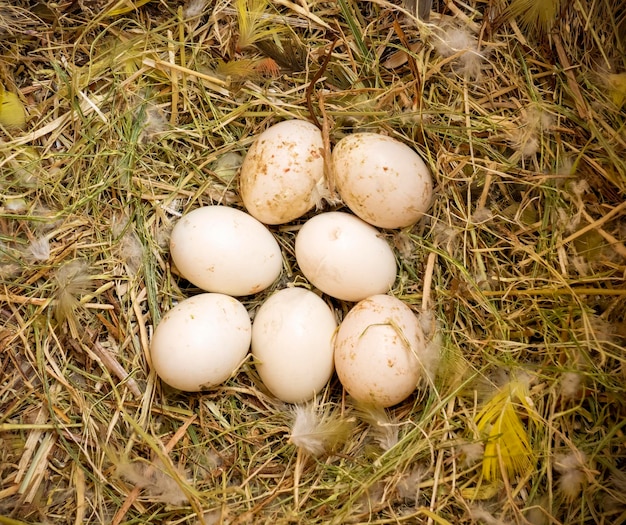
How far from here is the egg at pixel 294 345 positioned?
130cm

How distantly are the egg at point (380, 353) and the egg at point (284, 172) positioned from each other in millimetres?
292

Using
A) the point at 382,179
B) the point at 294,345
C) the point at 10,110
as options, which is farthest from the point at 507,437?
the point at 10,110

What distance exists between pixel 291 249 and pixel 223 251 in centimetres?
23

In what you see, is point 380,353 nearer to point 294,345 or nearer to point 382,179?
point 294,345

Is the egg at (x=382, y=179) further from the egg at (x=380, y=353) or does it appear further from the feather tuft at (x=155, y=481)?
the feather tuft at (x=155, y=481)

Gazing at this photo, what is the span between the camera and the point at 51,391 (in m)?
1.33

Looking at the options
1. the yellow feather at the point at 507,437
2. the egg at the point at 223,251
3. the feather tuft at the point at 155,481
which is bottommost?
the feather tuft at the point at 155,481

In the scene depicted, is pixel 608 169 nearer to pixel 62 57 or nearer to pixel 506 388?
pixel 506 388

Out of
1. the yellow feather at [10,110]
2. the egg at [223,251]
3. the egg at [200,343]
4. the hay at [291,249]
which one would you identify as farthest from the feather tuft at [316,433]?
the yellow feather at [10,110]

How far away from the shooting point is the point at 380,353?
4.10 feet

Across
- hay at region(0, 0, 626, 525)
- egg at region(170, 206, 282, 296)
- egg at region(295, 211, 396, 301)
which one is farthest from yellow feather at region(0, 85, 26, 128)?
egg at region(295, 211, 396, 301)

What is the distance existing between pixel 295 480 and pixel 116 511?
387 mm

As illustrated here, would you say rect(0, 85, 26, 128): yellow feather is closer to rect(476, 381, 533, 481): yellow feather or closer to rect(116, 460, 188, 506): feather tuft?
rect(116, 460, 188, 506): feather tuft

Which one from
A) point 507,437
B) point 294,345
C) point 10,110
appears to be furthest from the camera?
point 10,110
